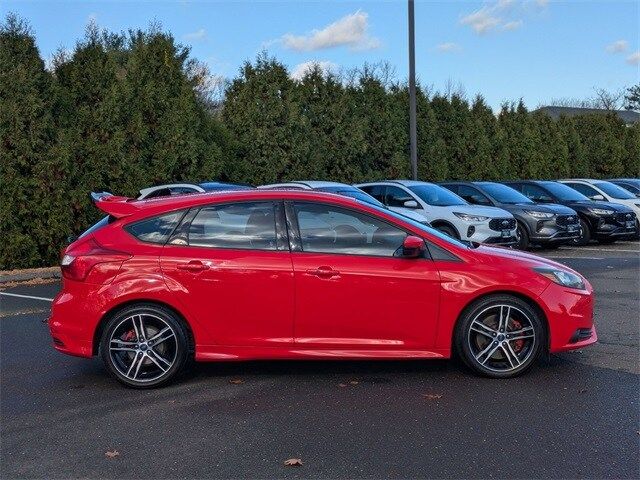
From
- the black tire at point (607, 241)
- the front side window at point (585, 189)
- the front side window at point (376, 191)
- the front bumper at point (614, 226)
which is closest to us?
the front side window at point (376, 191)

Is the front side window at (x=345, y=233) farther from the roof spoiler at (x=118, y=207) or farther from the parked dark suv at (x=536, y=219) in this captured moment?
the parked dark suv at (x=536, y=219)

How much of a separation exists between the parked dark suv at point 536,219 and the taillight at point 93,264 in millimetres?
11512

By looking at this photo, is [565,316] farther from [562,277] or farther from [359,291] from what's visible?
[359,291]

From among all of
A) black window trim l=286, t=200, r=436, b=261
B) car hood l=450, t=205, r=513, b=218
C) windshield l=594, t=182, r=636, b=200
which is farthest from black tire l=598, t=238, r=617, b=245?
black window trim l=286, t=200, r=436, b=261

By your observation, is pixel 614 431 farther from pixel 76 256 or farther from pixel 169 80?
pixel 169 80

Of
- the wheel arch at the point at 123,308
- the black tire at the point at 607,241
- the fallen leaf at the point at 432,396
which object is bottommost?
the fallen leaf at the point at 432,396

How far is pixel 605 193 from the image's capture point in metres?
21.2

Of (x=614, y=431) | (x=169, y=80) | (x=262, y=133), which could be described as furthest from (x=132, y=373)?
(x=262, y=133)

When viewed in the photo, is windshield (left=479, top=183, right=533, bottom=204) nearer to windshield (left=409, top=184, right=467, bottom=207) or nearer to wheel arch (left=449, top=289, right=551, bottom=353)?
windshield (left=409, top=184, right=467, bottom=207)

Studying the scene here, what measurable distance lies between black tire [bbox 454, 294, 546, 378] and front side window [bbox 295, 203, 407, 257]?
830 mm

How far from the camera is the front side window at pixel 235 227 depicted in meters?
5.94

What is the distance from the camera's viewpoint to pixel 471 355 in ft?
19.4

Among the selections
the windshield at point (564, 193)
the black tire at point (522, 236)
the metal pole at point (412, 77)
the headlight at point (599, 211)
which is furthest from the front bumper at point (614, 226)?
the metal pole at point (412, 77)

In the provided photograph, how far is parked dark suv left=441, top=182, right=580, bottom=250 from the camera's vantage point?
1653 cm
